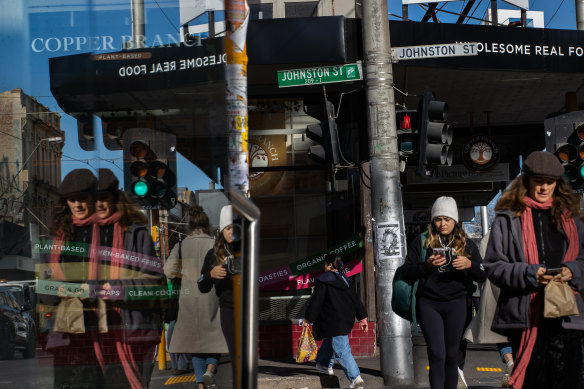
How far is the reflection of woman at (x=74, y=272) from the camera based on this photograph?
201 cm

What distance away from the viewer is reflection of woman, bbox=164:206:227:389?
210 centimetres

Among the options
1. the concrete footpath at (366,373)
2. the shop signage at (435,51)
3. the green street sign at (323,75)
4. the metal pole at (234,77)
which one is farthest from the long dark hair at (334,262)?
the metal pole at (234,77)

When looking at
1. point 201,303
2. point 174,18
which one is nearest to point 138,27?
point 174,18

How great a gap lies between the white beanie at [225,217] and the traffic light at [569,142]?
378 inches

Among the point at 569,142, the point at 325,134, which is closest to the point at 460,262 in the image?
the point at 325,134

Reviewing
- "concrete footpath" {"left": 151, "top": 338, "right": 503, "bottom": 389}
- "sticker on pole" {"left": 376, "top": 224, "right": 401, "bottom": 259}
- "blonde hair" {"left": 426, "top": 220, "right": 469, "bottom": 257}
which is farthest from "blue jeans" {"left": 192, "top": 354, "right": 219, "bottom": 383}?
"sticker on pole" {"left": 376, "top": 224, "right": 401, "bottom": 259}

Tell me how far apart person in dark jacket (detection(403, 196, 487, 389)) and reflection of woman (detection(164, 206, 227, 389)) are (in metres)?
4.31

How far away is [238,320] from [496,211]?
12.6ft

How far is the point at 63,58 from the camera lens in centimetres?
217

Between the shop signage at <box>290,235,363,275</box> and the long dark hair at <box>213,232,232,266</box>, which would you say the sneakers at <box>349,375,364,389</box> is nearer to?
the shop signage at <box>290,235,363,275</box>

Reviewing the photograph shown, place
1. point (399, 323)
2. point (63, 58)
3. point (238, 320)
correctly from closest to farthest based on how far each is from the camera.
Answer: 1. point (238, 320)
2. point (63, 58)
3. point (399, 323)

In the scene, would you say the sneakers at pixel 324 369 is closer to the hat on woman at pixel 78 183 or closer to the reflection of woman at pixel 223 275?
the reflection of woman at pixel 223 275

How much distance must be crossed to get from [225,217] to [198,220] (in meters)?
0.07

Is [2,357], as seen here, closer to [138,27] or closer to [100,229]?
[100,229]
